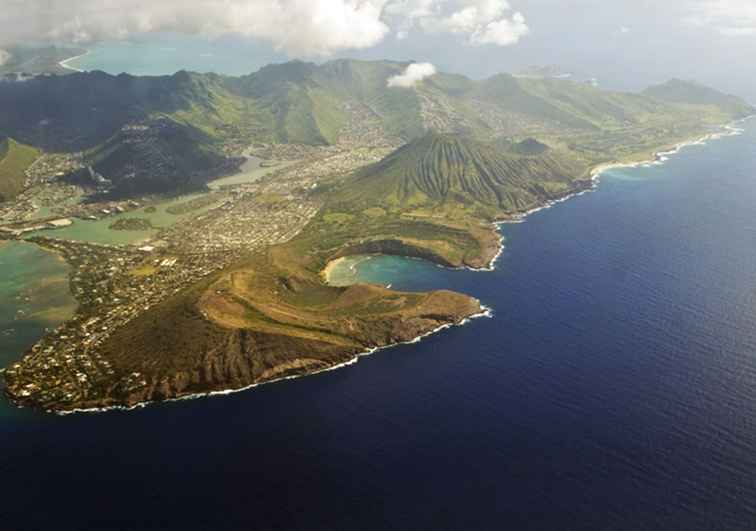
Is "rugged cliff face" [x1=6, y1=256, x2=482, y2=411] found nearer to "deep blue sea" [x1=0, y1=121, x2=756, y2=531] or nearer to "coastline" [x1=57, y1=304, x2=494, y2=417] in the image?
"coastline" [x1=57, y1=304, x2=494, y2=417]

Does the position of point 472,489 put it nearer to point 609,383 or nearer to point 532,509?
point 532,509

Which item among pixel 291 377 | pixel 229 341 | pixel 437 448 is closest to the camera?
pixel 437 448

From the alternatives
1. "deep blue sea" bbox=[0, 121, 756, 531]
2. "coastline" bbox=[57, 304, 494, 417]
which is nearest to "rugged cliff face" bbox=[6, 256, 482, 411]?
"coastline" bbox=[57, 304, 494, 417]

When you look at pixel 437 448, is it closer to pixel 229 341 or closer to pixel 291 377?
pixel 291 377

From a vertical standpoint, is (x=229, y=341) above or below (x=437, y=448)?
above

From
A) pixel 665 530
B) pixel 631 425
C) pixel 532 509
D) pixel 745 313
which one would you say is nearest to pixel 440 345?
pixel 631 425

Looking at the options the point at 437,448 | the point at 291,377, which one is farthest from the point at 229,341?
the point at 437,448

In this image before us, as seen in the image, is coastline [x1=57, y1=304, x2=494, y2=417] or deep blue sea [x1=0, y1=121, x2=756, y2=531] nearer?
deep blue sea [x1=0, y1=121, x2=756, y2=531]

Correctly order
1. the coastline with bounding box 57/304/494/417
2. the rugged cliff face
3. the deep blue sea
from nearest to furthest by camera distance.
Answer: the deep blue sea → the coastline with bounding box 57/304/494/417 → the rugged cliff face
